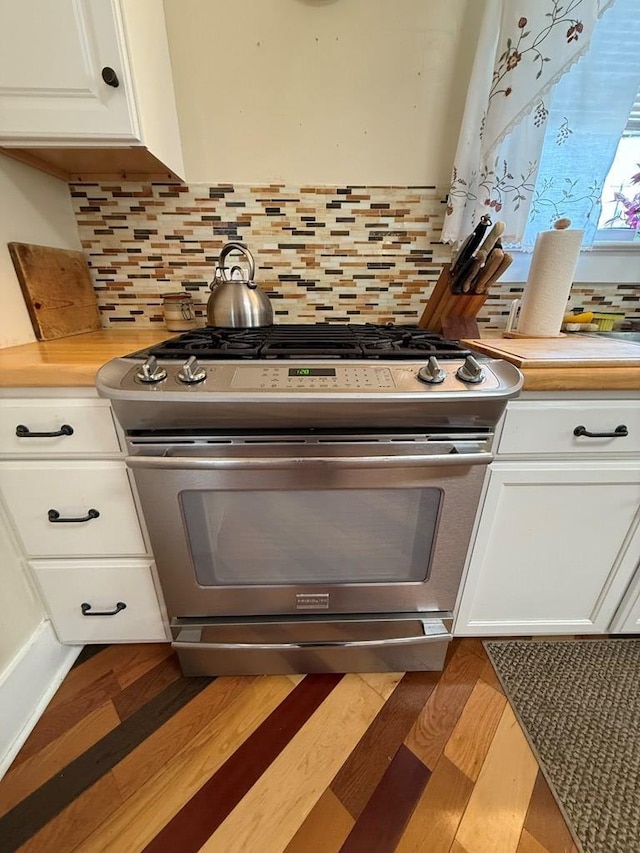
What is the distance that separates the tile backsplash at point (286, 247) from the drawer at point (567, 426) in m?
0.69

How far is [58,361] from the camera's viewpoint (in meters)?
0.76

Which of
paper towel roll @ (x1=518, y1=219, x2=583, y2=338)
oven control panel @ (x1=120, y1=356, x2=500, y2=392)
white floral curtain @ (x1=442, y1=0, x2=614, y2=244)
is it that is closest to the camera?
oven control panel @ (x1=120, y1=356, x2=500, y2=392)

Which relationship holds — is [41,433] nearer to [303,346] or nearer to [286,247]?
[303,346]

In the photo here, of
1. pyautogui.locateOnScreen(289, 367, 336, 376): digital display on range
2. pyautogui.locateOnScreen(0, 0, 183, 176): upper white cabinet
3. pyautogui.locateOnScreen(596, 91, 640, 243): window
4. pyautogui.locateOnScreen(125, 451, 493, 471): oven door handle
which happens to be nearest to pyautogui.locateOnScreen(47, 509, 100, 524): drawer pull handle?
pyautogui.locateOnScreen(125, 451, 493, 471): oven door handle

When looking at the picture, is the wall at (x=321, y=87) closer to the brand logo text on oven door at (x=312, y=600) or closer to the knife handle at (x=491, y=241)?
the knife handle at (x=491, y=241)

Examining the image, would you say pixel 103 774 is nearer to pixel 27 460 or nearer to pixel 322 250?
pixel 27 460

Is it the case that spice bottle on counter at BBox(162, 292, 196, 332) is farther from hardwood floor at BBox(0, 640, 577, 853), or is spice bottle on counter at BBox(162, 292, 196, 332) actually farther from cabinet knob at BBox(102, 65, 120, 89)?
hardwood floor at BBox(0, 640, 577, 853)

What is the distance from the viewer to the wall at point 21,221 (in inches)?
36.5

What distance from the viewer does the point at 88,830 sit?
73 centimetres

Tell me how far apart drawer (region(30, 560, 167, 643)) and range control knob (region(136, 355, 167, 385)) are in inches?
21.0

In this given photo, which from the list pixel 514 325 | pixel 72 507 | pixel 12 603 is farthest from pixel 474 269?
pixel 12 603

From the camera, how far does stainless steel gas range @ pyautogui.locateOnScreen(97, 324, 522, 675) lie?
2.24ft

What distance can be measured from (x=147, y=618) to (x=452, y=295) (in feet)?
4.32

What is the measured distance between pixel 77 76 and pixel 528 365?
48.3 inches
